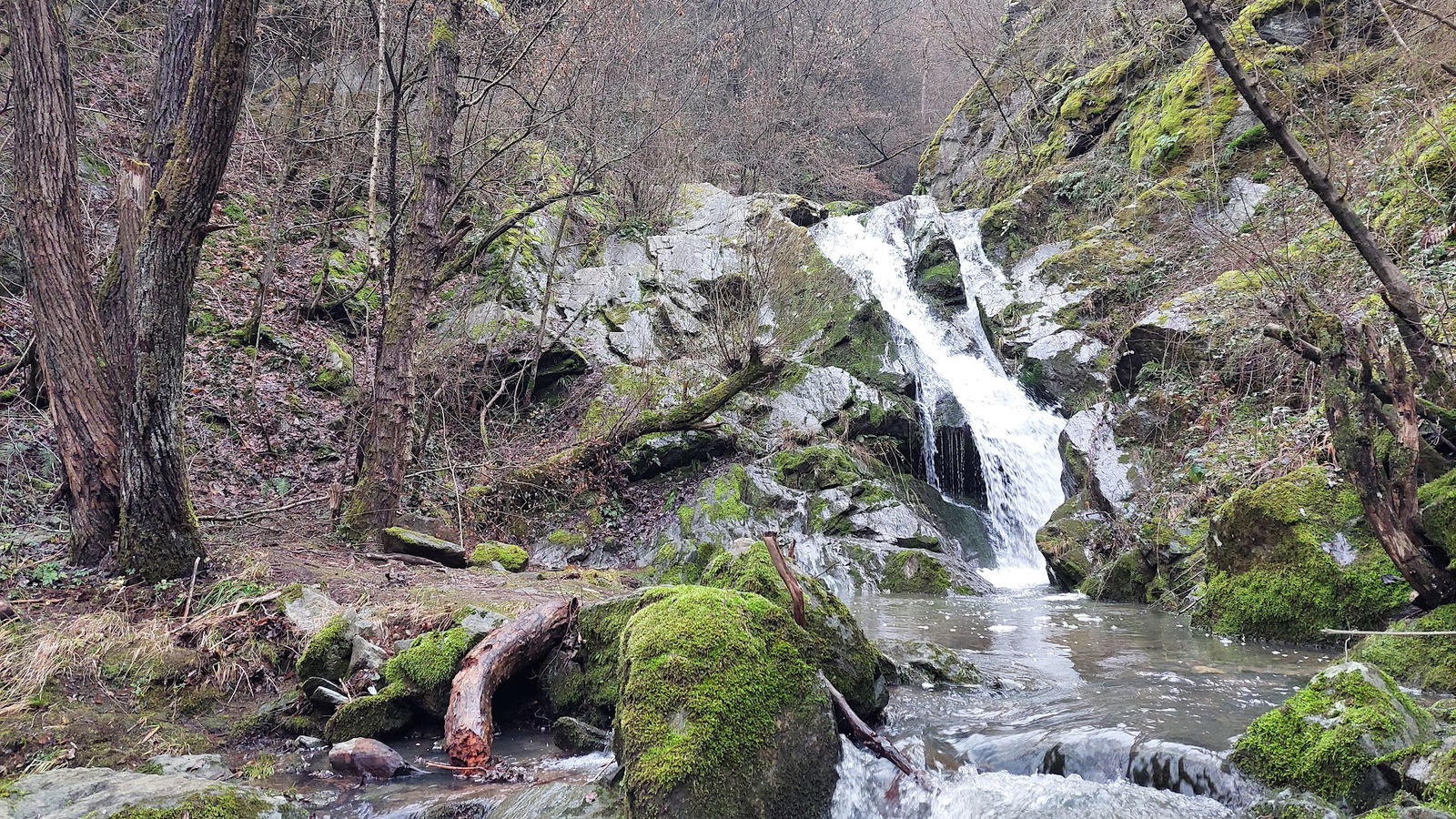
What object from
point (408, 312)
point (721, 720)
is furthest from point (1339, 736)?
point (408, 312)

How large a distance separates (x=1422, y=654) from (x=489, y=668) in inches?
203

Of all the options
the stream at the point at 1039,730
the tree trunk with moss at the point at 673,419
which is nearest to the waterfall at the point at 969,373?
the stream at the point at 1039,730

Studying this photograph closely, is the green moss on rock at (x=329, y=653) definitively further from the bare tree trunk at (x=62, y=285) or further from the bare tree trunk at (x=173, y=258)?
the bare tree trunk at (x=62, y=285)

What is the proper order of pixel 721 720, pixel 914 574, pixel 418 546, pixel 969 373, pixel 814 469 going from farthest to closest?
pixel 969 373, pixel 814 469, pixel 914 574, pixel 418 546, pixel 721 720

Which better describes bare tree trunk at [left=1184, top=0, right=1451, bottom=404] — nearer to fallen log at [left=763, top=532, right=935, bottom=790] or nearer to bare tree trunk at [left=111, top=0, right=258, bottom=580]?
fallen log at [left=763, top=532, right=935, bottom=790]

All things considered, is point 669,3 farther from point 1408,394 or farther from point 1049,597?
point 1408,394

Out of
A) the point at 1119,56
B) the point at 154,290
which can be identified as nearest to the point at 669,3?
the point at 1119,56

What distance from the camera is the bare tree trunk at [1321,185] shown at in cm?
354

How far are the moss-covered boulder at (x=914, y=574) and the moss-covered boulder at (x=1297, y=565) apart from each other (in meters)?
3.83

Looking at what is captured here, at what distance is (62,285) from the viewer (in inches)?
201

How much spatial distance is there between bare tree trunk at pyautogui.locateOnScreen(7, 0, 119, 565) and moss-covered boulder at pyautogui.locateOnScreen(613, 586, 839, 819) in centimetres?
432

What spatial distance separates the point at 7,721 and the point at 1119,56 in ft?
69.4

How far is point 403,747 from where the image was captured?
3.89m

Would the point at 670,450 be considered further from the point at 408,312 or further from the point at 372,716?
the point at 372,716
